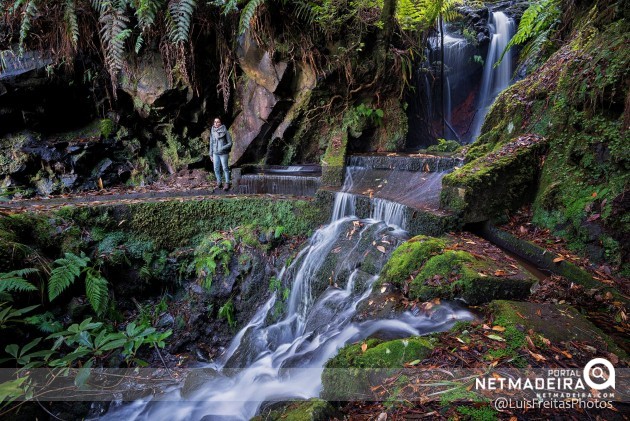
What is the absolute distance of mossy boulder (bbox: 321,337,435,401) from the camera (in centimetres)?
222

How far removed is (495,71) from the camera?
10.2 meters

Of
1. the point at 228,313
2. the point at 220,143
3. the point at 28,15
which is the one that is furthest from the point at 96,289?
the point at 28,15

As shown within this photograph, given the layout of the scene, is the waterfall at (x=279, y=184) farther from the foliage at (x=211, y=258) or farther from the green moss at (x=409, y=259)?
the green moss at (x=409, y=259)

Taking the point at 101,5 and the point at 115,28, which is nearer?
the point at 115,28

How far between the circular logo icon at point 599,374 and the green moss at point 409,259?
5.17 ft

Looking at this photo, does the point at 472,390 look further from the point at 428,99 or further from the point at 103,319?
the point at 428,99

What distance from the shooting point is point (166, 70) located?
883 centimetres

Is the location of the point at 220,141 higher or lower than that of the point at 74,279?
higher

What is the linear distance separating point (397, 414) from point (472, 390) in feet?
1.56

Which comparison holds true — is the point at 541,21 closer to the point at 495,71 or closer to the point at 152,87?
the point at 495,71

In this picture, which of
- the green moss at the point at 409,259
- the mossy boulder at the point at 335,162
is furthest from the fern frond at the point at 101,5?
the green moss at the point at 409,259

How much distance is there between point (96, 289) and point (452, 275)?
17.3 feet

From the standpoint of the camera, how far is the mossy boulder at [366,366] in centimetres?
222

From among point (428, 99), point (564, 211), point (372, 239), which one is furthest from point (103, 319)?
point (428, 99)
